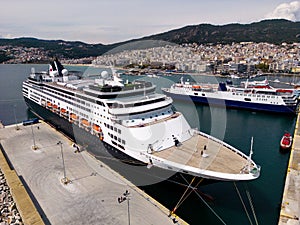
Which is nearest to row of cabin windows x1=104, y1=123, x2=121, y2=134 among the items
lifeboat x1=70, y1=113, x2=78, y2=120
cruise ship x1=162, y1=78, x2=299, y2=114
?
lifeboat x1=70, y1=113, x2=78, y2=120

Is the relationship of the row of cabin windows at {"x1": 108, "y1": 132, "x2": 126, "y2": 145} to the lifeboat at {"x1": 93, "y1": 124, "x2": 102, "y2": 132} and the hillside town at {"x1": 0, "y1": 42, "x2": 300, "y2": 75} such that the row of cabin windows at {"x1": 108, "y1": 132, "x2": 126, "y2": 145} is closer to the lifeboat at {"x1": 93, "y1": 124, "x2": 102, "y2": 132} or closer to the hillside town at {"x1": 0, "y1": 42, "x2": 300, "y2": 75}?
the lifeboat at {"x1": 93, "y1": 124, "x2": 102, "y2": 132}

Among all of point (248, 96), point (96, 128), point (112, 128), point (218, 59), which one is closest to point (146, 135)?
point (112, 128)

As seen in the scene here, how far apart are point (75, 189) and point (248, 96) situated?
111ft

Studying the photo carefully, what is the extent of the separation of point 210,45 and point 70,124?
503 feet

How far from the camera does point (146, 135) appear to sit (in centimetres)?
1426

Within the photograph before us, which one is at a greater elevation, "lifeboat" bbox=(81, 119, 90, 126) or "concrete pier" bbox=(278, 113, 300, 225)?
"lifeboat" bbox=(81, 119, 90, 126)

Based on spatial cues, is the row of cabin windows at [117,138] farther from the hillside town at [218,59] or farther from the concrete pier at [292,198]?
the hillside town at [218,59]

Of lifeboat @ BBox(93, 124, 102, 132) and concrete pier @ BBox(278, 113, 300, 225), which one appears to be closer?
concrete pier @ BBox(278, 113, 300, 225)

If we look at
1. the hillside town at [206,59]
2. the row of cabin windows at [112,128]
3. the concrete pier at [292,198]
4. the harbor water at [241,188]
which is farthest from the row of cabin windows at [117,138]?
the hillside town at [206,59]

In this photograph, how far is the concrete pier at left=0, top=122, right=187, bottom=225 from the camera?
11.0 meters

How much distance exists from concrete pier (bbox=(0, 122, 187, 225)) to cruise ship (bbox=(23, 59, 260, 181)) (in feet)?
6.08

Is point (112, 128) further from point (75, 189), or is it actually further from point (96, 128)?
point (75, 189)

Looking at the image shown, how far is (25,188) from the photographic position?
13.4m

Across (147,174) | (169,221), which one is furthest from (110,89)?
(169,221)
